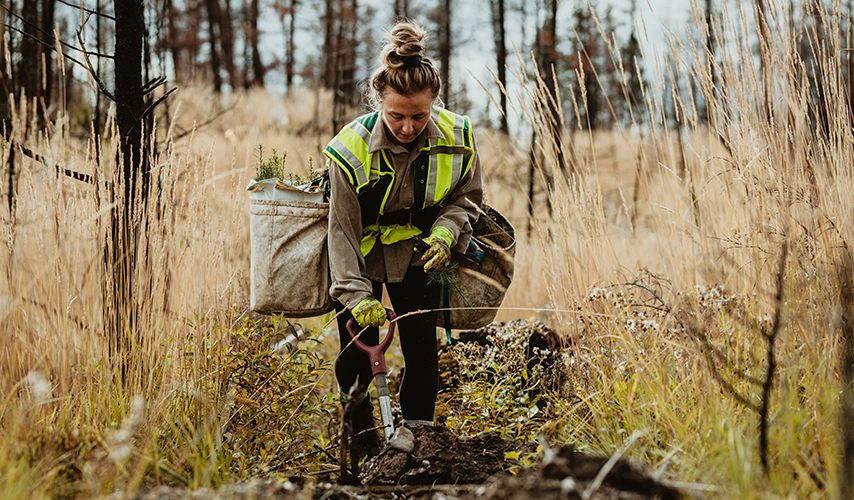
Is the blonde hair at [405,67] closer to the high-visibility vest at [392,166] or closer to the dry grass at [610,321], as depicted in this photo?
the high-visibility vest at [392,166]

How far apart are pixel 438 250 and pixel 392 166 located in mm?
412

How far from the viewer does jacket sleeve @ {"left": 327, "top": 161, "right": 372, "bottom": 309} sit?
224cm

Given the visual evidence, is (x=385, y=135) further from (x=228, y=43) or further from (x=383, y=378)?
(x=228, y=43)

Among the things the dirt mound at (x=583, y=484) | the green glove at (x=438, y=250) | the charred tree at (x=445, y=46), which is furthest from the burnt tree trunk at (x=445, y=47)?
the dirt mound at (x=583, y=484)

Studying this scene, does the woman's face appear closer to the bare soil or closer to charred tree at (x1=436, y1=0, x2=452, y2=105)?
the bare soil

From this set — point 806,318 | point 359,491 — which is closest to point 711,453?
point 806,318

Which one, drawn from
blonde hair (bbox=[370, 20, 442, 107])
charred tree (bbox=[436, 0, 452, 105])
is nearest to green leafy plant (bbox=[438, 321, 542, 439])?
blonde hair (bbox=[370, 20, 442, 107])

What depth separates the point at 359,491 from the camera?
5.50 ft

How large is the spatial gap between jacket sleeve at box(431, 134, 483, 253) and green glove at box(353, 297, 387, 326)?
0.43m

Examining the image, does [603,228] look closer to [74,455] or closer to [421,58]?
[421,58]

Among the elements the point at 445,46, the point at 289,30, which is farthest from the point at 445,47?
the point at 289,30

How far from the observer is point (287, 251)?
2455 millimetres

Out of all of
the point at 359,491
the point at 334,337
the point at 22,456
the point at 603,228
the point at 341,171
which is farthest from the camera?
the point at 334,337

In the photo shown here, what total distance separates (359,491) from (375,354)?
56cm
